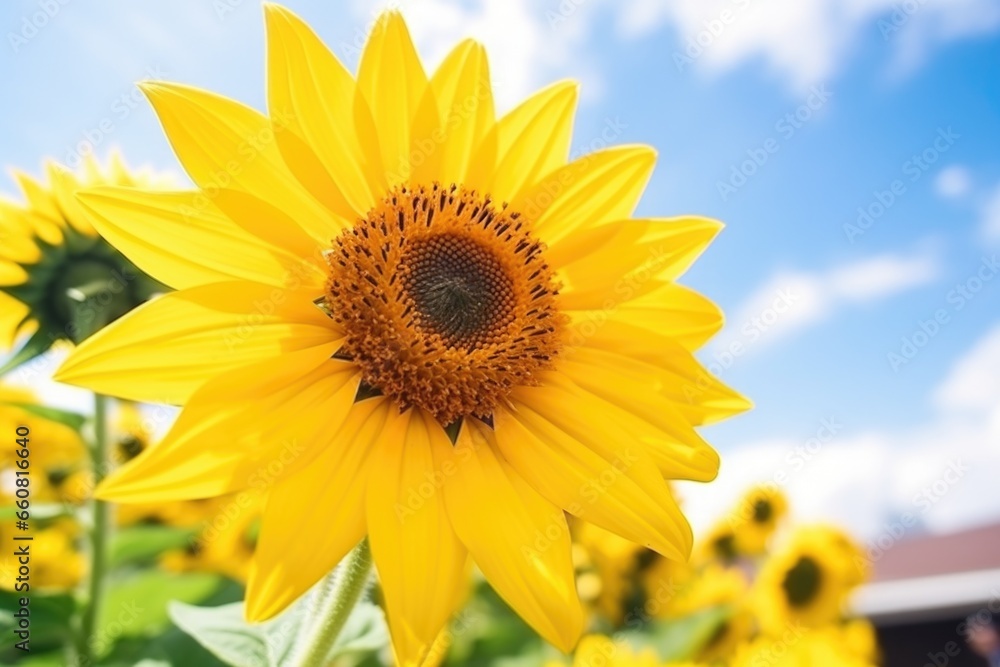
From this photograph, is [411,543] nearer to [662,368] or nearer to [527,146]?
[662,368]

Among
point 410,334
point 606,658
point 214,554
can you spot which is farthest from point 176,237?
point 214,554

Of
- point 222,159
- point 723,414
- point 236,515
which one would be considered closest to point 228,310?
point 222,159

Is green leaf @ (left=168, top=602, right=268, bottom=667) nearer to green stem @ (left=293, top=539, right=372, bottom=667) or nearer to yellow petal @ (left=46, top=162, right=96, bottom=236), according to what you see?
green stem @ (left=293, top=539, right=372, bottom=667)

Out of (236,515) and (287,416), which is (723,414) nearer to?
(287,416)

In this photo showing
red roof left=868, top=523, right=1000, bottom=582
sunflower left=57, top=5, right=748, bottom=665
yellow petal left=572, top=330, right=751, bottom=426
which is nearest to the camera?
sunflower left=57, top=5, right=748, bottom=665

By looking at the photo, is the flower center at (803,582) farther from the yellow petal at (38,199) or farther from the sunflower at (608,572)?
the yellow petal at (38,199)

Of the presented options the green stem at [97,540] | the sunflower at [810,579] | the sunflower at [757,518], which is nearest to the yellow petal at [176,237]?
the green stem at [97,540]

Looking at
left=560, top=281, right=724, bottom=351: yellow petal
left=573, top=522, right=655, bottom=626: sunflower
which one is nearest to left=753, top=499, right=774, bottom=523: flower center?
left=573, top=522, right=655, bottom=626: sunflower
